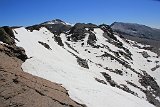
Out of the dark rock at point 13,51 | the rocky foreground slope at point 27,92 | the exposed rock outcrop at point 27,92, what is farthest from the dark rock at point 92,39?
the exposed rock outcrop at point 27,92

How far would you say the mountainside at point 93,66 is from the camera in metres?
24.8

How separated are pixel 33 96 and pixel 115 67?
53.1 m

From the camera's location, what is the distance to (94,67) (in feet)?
208

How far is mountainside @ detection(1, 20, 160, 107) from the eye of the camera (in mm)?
24797

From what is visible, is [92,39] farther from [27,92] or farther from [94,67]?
[27,92]

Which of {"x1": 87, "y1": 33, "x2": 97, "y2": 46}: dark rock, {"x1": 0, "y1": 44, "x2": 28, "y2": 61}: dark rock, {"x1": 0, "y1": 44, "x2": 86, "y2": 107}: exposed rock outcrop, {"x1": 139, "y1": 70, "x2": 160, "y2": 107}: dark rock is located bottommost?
{"x1": 0, "y1": 44, "x2": 86, "y2": 107}: exposed rock outcrop

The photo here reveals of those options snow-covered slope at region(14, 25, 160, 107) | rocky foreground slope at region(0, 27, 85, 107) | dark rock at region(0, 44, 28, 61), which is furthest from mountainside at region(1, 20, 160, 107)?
rocky foreground slope at region(0, 27, 85, 107)

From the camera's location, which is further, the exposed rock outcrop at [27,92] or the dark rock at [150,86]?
the dark rock at [150,86]

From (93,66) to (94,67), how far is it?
3.11ft

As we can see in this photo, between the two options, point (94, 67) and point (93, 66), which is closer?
point (94, 67)

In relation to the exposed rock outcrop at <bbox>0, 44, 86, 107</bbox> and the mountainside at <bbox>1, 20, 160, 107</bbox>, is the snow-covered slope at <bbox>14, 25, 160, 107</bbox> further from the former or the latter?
the exposed rock outcrop at <bbox>0, 44, 86, 107</bbox>

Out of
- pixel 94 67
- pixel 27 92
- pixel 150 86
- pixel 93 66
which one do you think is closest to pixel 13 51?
pixel 27 92

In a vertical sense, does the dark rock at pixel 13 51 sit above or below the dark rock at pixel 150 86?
below

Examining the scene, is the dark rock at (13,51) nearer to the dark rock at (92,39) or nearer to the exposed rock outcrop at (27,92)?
the exposed rock outcrop at (27,92)
